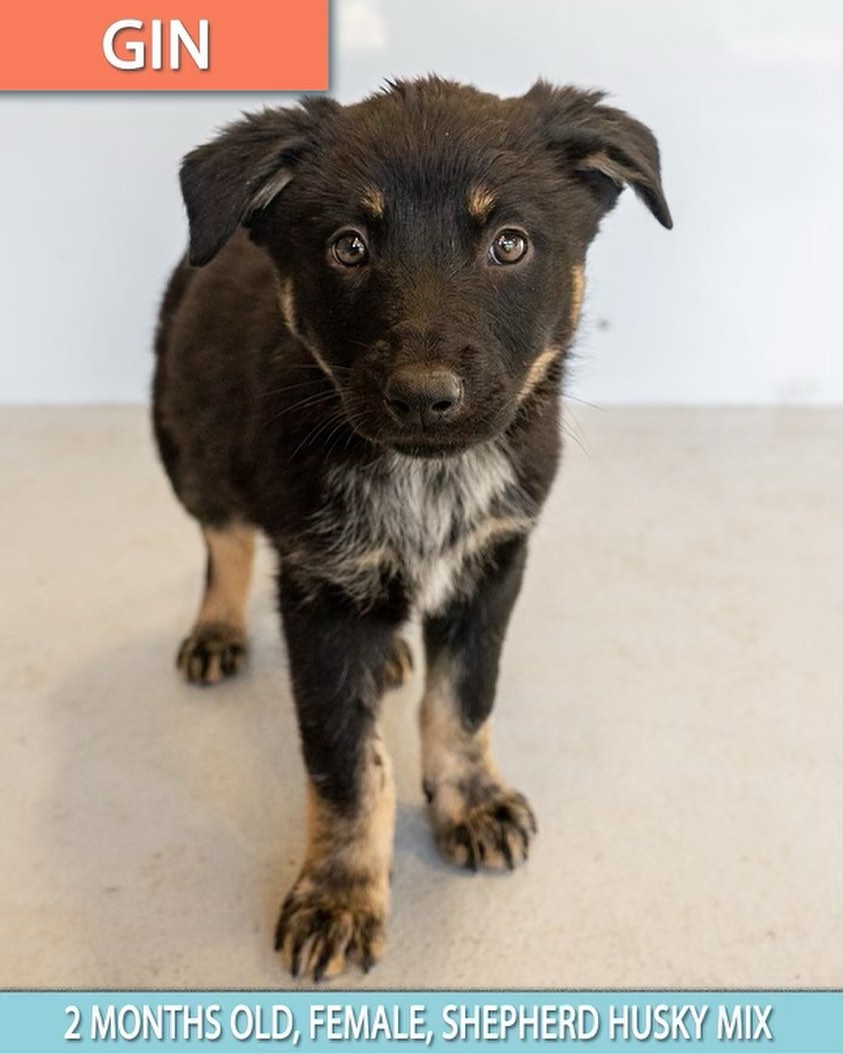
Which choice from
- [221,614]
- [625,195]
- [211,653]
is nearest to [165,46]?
[625,195]

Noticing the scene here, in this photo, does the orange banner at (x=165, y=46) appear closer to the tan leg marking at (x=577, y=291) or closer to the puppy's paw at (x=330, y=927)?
the tan leg marking at (x=577, y=291)

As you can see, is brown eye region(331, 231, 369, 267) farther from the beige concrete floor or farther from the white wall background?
the white wall background

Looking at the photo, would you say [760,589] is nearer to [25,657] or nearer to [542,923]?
[542,923]

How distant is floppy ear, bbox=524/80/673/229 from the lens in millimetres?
2031

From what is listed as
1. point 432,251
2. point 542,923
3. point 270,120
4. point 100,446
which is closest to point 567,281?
point 432,251

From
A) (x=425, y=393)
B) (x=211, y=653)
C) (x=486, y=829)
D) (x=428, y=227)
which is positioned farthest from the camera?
(x=211, y=653)

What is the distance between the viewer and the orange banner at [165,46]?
3939mm

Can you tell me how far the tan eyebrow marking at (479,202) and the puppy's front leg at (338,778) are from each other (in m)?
0.73

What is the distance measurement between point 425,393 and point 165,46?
2898 mm

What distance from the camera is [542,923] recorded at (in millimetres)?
2332

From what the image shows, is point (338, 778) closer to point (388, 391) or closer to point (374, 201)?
point (388, 391)

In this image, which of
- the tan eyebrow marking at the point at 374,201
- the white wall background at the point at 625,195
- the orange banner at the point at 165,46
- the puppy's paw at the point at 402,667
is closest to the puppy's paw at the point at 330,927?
the puppy's paw at the point at 402,667

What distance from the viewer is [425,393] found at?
68.6 inches

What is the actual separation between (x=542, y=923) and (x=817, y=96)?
334 cm
